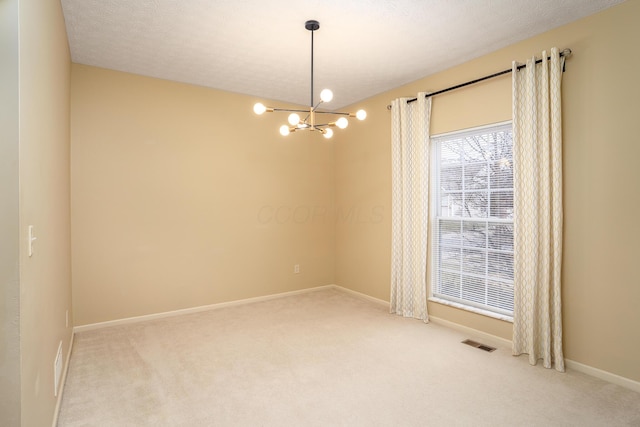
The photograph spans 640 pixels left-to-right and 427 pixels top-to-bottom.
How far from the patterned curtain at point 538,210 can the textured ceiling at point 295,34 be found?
517mm

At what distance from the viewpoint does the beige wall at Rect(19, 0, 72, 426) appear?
1449 millimetres

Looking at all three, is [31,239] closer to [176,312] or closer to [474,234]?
[176,312]

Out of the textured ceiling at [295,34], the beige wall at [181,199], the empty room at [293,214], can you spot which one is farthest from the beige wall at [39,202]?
the beige wall at [181,199]

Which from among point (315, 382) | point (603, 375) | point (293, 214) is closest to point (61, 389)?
point (315, 382)

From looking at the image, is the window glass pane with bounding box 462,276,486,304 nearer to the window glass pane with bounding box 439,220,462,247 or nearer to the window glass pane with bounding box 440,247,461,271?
the window glass pane with bounding box 440,247,461,271

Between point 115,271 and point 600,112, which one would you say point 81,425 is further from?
point 600,112

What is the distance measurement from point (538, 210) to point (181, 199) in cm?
384

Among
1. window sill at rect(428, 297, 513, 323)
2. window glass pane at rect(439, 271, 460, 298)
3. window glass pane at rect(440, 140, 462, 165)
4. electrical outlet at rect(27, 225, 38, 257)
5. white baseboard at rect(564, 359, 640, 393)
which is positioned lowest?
white baseboard at rect(564, 359, 640, 393)

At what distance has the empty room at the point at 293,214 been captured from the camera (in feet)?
7.58

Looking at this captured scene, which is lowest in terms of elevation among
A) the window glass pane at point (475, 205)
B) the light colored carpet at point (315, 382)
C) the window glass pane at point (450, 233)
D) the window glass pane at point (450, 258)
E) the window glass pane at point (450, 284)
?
the light colored carpet at point (315, 382)

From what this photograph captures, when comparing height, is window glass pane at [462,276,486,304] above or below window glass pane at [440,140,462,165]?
below

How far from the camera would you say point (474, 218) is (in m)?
3.85

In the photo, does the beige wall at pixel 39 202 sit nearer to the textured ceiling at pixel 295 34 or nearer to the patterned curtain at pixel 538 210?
the textured ceiling at pixel 295 34

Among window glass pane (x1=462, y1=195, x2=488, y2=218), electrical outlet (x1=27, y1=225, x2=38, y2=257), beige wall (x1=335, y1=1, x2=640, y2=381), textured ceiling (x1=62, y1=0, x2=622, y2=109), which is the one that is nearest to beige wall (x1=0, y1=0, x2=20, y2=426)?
electrical outlet (x1=27, y1=225, x2=38, y2=257)
